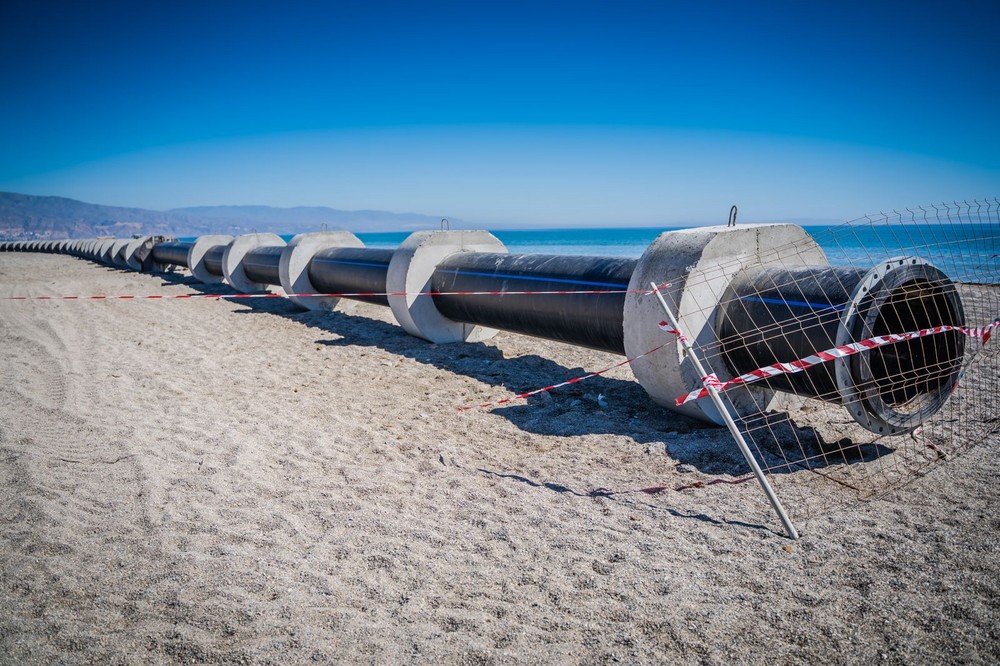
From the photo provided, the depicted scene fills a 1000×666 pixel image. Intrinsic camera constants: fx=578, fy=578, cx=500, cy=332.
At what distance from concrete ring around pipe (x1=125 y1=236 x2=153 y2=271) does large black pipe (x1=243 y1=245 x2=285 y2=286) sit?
9.90 m

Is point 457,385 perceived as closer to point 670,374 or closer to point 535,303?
point 535,303

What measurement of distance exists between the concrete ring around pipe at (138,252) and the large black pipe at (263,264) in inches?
390

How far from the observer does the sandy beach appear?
2.41 metres

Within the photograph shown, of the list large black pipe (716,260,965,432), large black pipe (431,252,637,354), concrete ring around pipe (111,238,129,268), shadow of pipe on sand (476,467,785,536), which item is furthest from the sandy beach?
concrete ring around pipe (111,238,129,268)

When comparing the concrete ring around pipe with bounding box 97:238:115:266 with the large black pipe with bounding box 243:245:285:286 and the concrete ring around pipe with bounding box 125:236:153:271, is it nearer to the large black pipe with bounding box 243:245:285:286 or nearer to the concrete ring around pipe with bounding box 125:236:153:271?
the concrete ring around pipe with bounding box 125:236:153:271

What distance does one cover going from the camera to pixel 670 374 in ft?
15.3

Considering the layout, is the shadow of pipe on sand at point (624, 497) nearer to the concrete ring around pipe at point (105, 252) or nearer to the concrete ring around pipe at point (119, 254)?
the concrete ring around pipe at point (119, 254)

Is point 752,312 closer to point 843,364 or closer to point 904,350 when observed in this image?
point 843,364

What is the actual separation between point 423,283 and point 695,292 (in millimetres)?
4431

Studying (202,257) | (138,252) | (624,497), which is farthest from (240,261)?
(624,497)

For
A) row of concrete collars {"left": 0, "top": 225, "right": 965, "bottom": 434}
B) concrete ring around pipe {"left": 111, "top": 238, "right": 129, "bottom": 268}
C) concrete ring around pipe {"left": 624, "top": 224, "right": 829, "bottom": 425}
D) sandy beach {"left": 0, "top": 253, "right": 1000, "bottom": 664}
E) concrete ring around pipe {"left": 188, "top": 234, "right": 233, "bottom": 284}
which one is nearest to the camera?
sandy beach {"left": 0, "top": 253, "right": 1000, "bottom": 664}

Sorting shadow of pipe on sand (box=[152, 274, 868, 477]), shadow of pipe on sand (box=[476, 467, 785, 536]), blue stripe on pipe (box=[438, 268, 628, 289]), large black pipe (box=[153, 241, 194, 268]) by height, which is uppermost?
large black pipe (box=[153, 241, 194, 268])

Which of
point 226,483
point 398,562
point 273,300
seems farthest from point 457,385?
point 273,300

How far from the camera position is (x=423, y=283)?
26.6 feet
